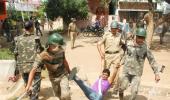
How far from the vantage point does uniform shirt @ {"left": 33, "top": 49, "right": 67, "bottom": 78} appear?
22.7ft

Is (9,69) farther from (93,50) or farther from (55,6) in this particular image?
(55,6)

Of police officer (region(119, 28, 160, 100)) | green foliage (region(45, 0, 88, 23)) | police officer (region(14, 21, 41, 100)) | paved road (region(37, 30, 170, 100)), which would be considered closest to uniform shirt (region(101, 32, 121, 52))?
police officer (region(119, 28, 160, 100))

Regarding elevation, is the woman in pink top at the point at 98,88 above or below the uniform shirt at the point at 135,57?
below

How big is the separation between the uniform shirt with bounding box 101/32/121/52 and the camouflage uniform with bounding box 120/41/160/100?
962 millimetres

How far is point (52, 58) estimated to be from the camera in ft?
23.0

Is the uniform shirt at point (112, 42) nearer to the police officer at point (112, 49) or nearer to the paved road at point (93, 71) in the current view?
the police officer at point (112, 49)

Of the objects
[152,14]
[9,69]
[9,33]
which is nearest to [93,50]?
[152,14]

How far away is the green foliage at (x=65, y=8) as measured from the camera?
33188 millimetres

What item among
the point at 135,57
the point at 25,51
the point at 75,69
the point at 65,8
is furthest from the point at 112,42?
the point at 65,8

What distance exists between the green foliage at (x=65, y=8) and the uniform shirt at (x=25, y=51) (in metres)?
24.8

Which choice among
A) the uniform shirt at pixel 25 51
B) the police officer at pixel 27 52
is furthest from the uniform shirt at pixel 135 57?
the uniform shirt at pixel 25 51

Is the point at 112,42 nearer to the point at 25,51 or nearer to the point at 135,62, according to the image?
the point at 135,62

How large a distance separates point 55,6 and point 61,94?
2643 centimetres

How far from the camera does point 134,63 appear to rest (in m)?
8.16
